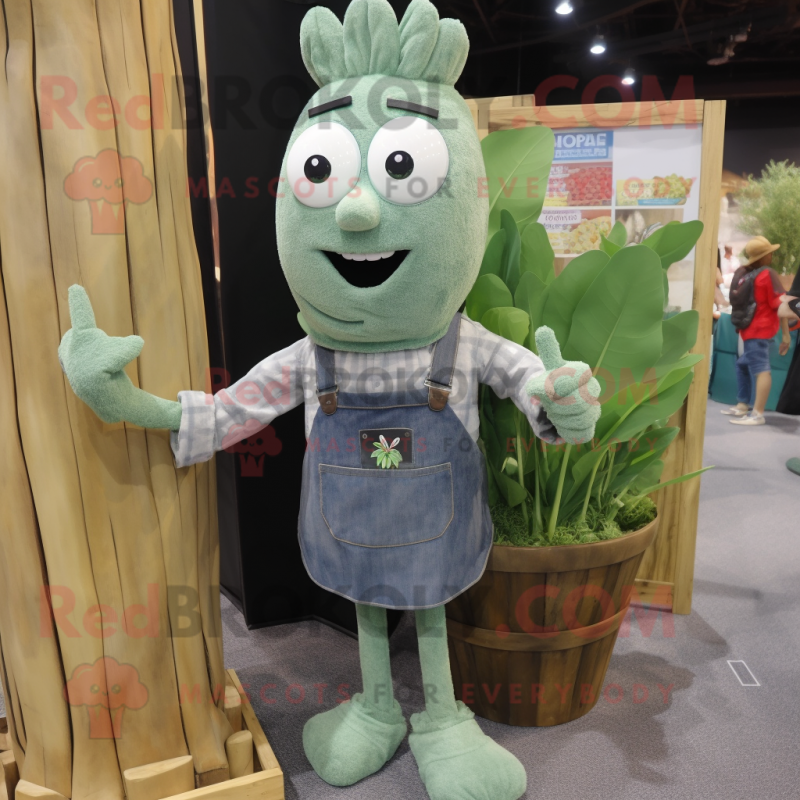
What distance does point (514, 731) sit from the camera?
1544mm

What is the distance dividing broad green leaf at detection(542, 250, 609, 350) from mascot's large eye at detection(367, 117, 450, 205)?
34cm

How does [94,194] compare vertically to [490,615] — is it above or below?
above

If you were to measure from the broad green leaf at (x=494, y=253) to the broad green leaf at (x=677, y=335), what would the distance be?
1.15 feet

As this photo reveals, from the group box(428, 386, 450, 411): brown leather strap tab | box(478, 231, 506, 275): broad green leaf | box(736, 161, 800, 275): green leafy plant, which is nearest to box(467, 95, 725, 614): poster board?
box(478, 231, 506, 275): broad green leaf

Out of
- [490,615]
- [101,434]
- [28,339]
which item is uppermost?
[28,339]

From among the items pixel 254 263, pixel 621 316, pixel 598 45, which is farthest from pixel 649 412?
pixel 598 45

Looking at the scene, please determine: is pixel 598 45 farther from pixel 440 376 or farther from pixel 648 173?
pixel 440 376

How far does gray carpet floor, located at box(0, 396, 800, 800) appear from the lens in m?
1.39

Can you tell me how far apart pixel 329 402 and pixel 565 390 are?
410mm

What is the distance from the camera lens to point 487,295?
1.38m

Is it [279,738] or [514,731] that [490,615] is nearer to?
[514,731]

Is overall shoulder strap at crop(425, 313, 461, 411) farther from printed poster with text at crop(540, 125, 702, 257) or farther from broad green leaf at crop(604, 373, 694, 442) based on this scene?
printed poster with text at crop(540, 125, 702, 257)

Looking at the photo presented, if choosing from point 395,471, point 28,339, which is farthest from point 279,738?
point 28,339

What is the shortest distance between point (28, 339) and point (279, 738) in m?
0.99
